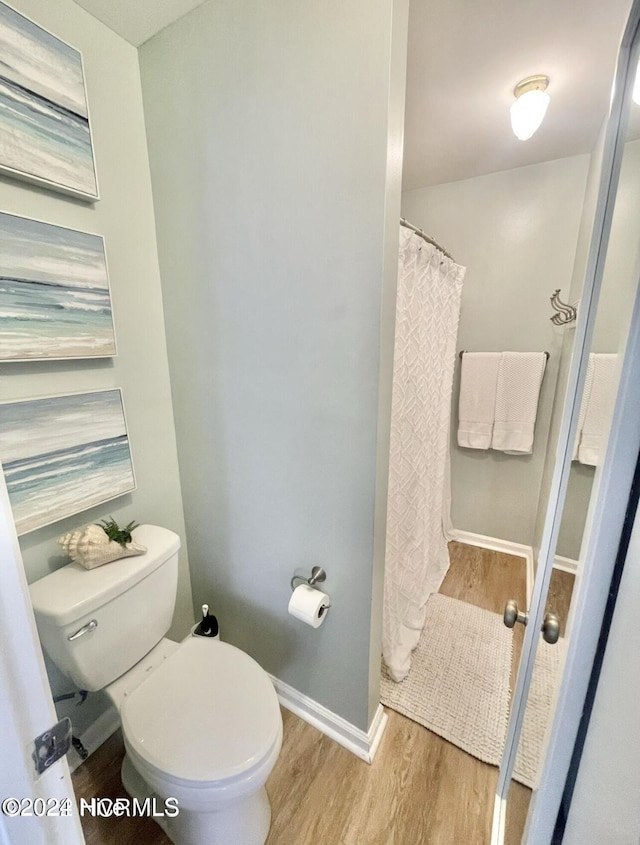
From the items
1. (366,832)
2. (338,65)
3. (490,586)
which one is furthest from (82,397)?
(490,586)

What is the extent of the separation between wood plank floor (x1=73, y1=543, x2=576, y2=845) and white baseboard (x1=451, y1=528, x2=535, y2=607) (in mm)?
1400

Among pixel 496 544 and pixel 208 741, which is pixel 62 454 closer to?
pixel 208 741

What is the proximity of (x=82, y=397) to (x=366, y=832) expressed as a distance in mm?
1662

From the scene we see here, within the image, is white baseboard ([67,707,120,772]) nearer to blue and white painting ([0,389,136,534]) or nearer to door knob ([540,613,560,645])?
blue and white painting ([0,389,136,534])

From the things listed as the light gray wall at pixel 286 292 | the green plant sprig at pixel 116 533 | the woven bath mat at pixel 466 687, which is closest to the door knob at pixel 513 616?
the woven bath mat at pixel 466 687

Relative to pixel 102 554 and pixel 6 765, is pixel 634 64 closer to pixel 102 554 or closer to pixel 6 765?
pixel 6 765

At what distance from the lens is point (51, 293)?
3.35 feet

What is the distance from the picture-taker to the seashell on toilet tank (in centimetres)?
106

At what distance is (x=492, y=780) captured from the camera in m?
1.21

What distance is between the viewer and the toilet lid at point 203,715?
88cm

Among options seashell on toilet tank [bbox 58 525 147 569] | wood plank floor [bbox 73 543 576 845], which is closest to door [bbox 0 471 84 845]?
seashell on toilet tank [bbox 58 525 147 569]

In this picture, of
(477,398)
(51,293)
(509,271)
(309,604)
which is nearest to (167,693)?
(309,604)

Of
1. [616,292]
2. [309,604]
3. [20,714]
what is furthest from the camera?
[309,604]

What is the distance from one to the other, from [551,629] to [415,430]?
0.97m
